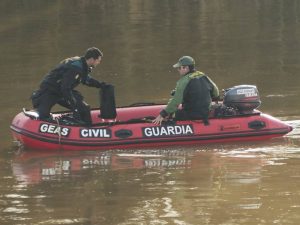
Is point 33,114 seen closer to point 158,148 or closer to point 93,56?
point 93,56

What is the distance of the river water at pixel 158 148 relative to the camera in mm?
9672

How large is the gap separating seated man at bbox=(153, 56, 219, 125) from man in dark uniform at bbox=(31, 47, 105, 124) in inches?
47.2

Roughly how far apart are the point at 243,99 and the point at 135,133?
1916 mm

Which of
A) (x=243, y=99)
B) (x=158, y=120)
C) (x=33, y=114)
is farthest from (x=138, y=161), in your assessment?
(x=243, y=99)

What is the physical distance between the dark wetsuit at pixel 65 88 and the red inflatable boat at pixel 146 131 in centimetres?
21

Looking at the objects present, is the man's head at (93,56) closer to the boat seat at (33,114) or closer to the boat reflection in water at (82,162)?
the boat seat at (33,114)

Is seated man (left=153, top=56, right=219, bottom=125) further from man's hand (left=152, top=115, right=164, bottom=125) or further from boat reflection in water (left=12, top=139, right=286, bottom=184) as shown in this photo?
boat reflection in water (left=12, top=139, right=286, bottom=184)

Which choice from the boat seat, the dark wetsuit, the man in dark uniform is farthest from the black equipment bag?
the boat seat

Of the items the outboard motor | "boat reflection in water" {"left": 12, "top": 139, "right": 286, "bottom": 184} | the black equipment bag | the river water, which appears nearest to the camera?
the river water

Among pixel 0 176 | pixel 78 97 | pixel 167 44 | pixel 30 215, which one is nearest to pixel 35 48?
pixel 167 44

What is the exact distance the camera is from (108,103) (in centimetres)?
1333

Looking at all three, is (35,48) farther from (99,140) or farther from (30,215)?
(30,215)

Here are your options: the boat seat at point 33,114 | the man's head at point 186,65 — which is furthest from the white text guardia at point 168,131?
the boat seat at point 33,114

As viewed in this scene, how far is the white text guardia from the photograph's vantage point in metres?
12.9
